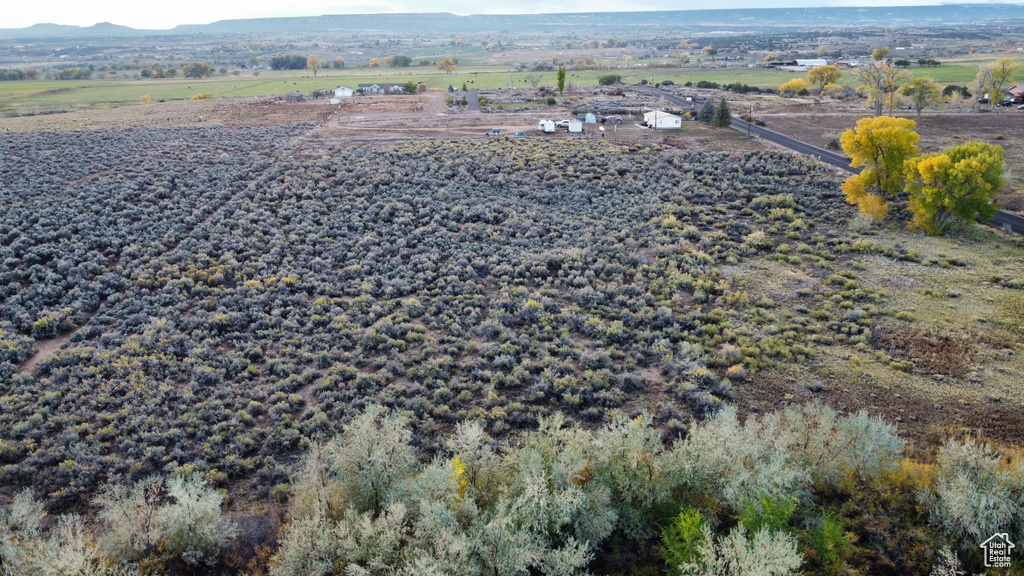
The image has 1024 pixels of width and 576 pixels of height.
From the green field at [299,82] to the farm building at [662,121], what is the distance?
148ft

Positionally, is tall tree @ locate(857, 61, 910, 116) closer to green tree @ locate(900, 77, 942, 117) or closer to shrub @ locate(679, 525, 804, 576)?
green tree @ locate(900, 77, 942, 117)

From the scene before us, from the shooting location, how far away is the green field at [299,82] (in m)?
86.6

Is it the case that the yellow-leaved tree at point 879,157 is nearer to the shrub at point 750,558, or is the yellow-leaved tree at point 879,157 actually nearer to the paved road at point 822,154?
the paved road at point 822,154

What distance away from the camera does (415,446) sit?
15.7 meters

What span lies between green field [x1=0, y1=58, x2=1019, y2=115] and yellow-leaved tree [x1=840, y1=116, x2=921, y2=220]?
71067mm

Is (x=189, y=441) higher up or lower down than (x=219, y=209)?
lower down

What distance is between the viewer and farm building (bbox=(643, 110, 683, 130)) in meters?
58.5

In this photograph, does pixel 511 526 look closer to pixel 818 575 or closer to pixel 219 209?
pixel 818 575

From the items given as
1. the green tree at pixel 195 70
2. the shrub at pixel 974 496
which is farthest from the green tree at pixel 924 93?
the green tree at pixel 195 70

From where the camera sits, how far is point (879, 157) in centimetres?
3253

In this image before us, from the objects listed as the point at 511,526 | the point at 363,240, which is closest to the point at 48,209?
the point at 363,240

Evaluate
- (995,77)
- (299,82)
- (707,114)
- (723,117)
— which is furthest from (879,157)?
(299,82)

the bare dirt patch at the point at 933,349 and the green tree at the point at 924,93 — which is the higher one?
the green tree at the point at 924,93

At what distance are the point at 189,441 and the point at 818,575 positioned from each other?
16774mm
